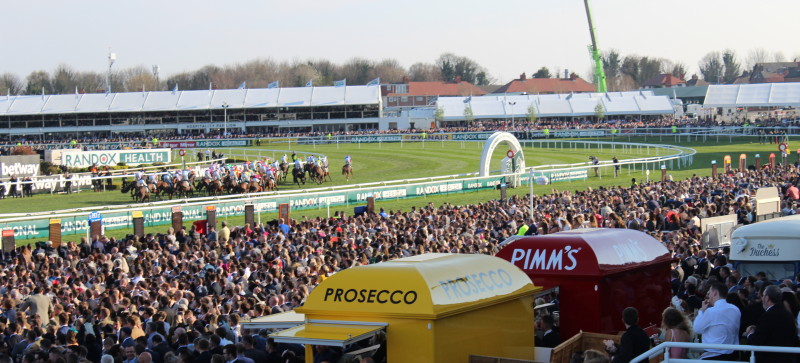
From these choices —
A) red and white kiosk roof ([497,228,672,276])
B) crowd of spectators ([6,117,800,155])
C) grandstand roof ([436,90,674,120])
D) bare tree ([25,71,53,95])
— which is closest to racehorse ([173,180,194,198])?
red and white kiosk roof ([497,228,672,276])

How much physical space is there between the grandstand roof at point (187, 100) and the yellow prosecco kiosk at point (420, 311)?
263 feet

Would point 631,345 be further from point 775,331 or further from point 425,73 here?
point 425,73

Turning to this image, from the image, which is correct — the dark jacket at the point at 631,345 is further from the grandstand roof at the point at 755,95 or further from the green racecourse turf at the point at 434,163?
the grandstand roof at the point at 755,95

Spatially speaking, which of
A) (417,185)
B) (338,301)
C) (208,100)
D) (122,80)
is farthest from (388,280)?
(122,80)

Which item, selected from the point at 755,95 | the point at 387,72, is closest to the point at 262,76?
the point at 387,72

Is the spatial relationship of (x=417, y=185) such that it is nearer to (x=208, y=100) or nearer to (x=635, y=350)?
(x=635, y=350)

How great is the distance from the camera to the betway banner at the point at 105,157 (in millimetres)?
40969

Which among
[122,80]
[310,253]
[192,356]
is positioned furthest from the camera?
[122,80]

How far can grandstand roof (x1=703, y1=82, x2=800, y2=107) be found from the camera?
2785 inches

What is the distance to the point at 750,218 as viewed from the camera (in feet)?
52.5

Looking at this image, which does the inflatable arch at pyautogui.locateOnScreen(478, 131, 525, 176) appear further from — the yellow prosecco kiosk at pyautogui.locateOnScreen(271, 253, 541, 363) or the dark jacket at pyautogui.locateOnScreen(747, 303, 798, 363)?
the dark jacket at pyautogui.locateOnScreen(747, 303, 798, 363)

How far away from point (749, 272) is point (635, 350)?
4101 millimetres

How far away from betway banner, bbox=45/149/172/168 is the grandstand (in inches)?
1606

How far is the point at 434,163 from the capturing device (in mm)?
44781
